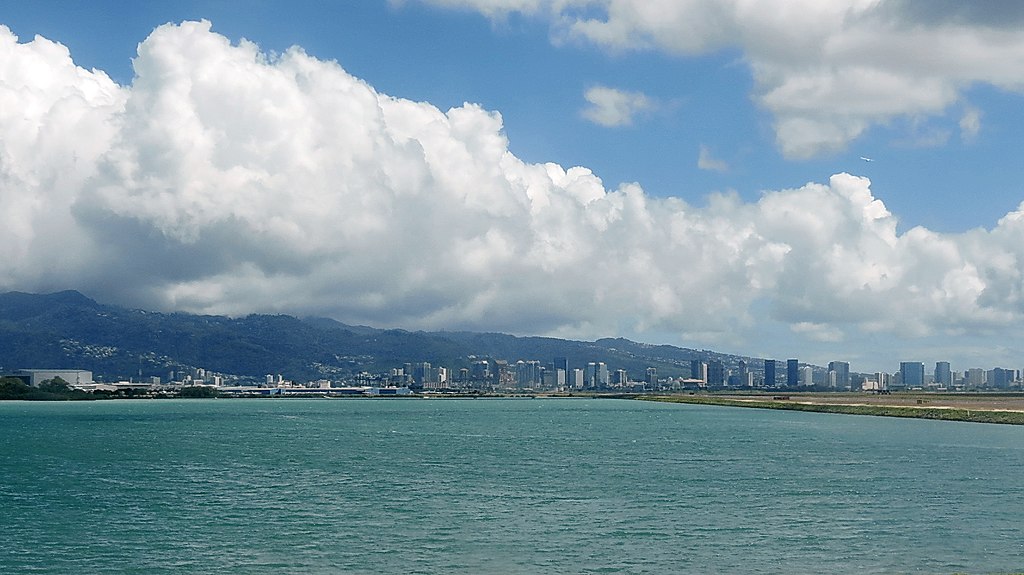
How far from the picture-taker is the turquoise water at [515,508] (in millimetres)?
35500

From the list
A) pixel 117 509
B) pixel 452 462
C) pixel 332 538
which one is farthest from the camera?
pixel 452 462

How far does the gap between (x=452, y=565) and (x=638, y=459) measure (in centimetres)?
4193

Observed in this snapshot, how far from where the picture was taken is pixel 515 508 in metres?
47.6

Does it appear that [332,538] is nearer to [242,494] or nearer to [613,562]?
[613,562]

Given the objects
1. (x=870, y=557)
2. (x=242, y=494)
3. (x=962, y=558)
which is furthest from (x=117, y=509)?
(x=962, y=558)

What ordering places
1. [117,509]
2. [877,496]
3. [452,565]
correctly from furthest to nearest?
[877,496]
[117,509]
[452,565]

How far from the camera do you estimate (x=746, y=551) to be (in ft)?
120

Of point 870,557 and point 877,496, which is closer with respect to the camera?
point 870,557

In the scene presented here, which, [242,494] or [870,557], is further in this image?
[242,494]

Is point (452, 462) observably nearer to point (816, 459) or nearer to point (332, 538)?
point (816, 459)

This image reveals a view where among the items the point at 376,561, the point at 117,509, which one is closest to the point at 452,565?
the point at 376,561

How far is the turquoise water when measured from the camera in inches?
1398

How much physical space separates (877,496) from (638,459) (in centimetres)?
2432

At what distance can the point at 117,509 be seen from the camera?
48.8 m
